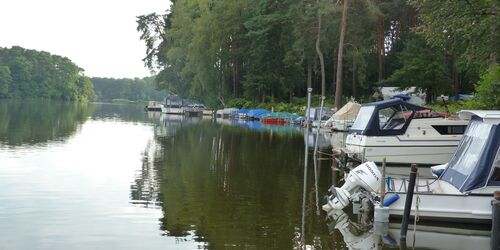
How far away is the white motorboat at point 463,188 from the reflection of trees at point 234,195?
1424 millimetres

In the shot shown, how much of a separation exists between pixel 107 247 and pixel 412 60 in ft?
133

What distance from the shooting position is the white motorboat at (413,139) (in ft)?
73.3

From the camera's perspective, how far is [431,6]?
923 inches

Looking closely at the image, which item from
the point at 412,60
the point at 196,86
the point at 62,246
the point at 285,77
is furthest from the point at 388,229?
the point at 196,86

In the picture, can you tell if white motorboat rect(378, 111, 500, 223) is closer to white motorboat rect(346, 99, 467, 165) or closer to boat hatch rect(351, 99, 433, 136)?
white motorboat rect(346, 99, 467, 165)

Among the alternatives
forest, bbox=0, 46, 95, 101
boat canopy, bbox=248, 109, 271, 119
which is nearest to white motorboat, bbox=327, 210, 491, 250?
boat canopy, bbox=248, 109, 271, 119

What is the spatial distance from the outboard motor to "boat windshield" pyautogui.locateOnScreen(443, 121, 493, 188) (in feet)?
6.87

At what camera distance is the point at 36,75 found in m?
156

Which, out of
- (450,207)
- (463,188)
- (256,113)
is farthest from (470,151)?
(256,113)

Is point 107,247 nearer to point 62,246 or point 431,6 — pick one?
point 62,246

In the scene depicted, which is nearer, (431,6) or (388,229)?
(388,229)

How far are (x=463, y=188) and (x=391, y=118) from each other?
1200 centimetres

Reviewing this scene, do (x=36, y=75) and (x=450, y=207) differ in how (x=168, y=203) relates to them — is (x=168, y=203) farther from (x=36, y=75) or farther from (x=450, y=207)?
(x=36, y=75)

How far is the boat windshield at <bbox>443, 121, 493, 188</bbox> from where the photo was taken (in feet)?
41.9
